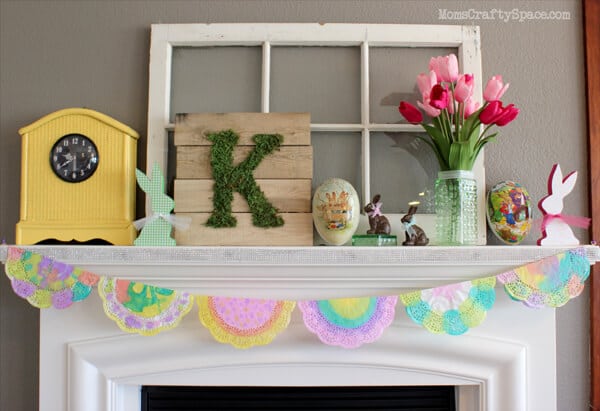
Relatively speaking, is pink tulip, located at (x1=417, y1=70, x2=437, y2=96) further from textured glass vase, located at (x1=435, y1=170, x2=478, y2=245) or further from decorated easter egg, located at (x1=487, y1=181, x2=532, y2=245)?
decorated easter egg, located at (x1=487, y1=181, x2=532, y2=245)

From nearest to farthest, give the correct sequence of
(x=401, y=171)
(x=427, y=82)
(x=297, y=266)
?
(x=297, y=266) → (x=427, y=82) → (x=401, y=171)

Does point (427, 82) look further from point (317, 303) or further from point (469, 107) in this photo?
point (317, 303)

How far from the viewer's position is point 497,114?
1277 millimetres

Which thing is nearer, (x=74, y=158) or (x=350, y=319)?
(x=350, y=319)

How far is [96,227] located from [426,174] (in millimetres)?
860

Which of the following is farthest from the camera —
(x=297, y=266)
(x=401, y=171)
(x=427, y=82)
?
(x=401, y=171)

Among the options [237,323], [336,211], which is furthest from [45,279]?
[336,211]

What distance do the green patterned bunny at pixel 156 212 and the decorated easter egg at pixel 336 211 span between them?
0.36 metres

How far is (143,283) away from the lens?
1240 millimetres

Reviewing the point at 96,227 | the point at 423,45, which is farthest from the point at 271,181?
the point at 423,45

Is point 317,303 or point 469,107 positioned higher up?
point 469,107

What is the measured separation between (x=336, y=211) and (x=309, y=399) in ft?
1.67

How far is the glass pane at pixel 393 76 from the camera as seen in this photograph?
1.45 m

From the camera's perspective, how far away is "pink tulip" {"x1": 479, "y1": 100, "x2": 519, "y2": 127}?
1263 millimetres
